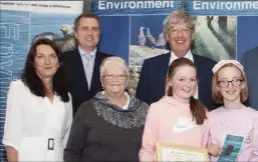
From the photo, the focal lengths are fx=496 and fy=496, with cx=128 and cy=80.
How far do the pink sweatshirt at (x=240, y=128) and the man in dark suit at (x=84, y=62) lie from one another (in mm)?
1397

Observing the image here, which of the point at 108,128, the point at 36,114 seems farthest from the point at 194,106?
the point at 36,114

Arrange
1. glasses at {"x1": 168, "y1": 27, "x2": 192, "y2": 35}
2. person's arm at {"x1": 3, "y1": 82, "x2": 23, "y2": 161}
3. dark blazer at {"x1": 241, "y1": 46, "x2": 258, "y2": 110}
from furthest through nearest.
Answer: dark blazer at {"x1": 241, "y1": 46, "x2": 258, "y2": 110}, glasses at {"x1": 168, "y1": 27, "x2": 192, "y2": 35}, person's arm at {"x1": 3, "y1": 82, "x2": 23, "y2": 161}

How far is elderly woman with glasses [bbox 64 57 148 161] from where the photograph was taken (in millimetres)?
3639

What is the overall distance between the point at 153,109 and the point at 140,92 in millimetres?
883

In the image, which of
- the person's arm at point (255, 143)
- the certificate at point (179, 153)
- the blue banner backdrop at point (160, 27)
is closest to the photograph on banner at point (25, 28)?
the blue banner backdrop at point (160, 27)

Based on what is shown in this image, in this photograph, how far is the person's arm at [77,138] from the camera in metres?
3.65

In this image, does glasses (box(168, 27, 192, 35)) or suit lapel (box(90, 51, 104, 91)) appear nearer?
glasses (box(168, 27, 192, 35))

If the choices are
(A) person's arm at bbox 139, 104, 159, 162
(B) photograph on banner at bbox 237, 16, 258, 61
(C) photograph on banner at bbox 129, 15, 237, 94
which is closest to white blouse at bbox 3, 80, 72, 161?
(A) person's arm at bbox 139, 104, 159, 162

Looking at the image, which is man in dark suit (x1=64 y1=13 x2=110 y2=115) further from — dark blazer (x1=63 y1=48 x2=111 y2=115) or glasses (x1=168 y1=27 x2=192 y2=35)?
glasses (x1=168 y1=27 x2=192 y2=35)

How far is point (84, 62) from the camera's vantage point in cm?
498

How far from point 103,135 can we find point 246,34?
2.53m

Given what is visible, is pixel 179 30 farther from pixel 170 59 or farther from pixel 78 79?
pixel 78 79

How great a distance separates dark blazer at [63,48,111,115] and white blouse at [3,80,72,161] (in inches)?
30.8

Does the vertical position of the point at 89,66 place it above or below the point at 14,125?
above
